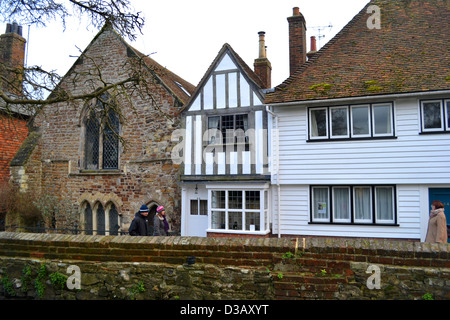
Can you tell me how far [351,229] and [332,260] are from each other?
7681mm

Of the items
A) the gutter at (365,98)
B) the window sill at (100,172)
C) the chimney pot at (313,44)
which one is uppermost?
the chimney pot at (313,44)

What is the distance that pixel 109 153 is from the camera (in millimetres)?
17641

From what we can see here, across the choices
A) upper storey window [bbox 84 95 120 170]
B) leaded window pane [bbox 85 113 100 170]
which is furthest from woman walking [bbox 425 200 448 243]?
leaded window pane [bbox 85 113 100 170]

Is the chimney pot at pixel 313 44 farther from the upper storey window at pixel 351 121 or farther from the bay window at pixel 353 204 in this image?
the bay window at pixel 353 204

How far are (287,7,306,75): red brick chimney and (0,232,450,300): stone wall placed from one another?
11.3 meters

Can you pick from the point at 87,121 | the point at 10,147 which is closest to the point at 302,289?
the point at 87,121

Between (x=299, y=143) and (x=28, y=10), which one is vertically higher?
(x=28, y=10)

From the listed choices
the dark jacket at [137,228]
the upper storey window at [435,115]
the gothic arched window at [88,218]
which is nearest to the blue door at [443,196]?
the upper storey window at [435,115]

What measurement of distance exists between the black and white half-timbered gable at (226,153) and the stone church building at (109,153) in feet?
3.15

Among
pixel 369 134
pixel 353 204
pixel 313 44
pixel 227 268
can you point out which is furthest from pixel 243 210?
pixel 313 44

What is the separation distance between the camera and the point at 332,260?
5180 millimetres

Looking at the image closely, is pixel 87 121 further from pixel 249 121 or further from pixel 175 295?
pixel 175 295

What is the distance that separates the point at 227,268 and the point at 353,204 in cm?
825

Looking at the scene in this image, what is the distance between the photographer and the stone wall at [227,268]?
4.98 metres
